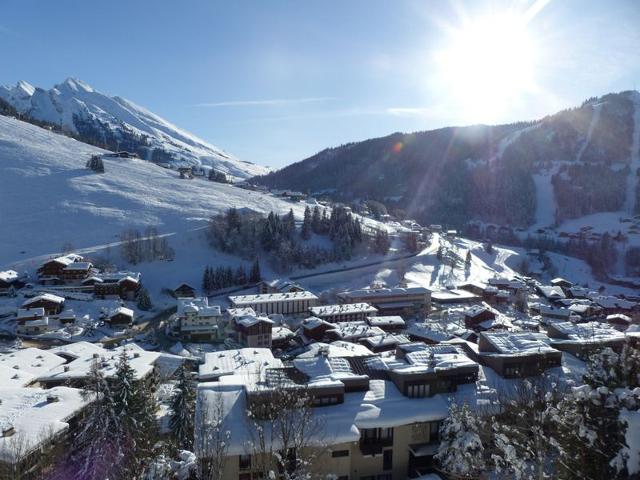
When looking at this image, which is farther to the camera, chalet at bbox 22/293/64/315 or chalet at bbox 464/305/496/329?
chalet at bbox 464/305/496/329

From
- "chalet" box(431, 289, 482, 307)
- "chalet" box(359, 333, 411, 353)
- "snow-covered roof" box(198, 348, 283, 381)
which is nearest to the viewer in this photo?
"snow-covered roof" box(198, 348, 283, 381)

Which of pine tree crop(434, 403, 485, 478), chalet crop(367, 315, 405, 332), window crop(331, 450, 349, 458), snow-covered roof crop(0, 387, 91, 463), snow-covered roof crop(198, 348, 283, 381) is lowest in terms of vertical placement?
chalet crop(367, 315, 405, 332)

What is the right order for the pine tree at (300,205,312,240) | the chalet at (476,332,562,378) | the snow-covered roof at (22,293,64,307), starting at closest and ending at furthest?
the chalet at (476,332,562,378)
the snow-covered roof at (22,293,64,307)
the pine tree at (300,205,312,240)

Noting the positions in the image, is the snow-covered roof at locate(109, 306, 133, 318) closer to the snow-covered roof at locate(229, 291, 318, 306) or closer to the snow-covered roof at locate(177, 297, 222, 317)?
the snow-covered roof at locate(177, 297, 222, 317)

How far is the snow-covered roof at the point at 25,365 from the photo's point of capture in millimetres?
23984

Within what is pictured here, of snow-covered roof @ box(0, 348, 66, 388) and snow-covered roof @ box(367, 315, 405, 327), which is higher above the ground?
snow-covered roof @ box(0, 348, 66, 388)

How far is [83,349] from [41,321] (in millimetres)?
11794

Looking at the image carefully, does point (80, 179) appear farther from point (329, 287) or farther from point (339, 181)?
point (339, 181)

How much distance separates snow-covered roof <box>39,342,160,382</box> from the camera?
81.3 feet

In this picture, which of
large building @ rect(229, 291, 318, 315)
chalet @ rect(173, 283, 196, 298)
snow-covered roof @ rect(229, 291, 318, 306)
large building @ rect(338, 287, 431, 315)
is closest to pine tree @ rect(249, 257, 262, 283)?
snow-covered roof @ rect(229, 291, 318, 306)

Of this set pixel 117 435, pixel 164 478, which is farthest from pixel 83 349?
pixel 164 478

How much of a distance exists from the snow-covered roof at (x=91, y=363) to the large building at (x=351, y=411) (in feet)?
34.5

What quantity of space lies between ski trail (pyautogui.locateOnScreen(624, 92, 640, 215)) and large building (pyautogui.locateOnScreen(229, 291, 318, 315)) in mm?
135323

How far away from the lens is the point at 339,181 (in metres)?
181
